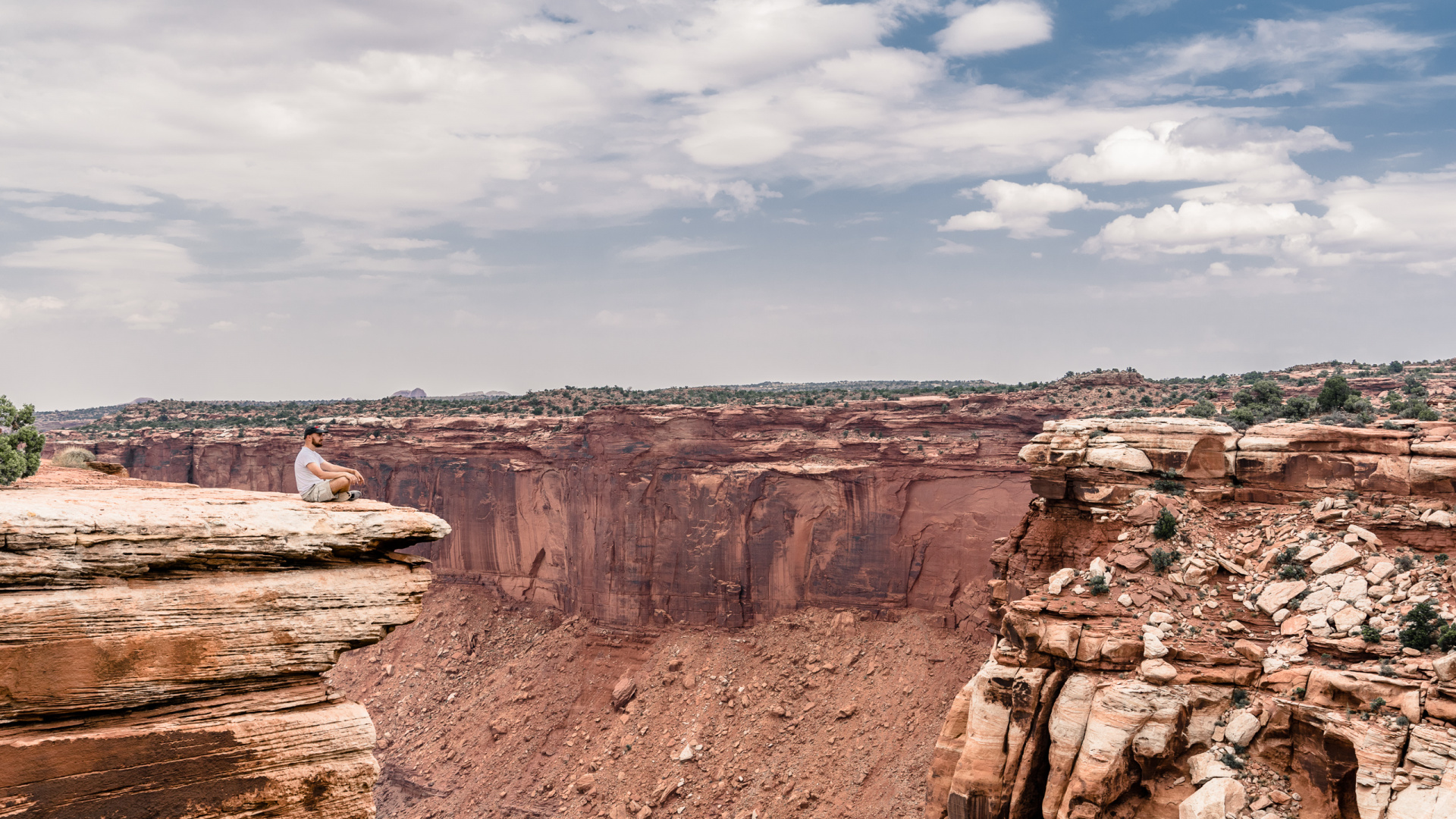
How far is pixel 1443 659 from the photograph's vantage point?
18.3 m

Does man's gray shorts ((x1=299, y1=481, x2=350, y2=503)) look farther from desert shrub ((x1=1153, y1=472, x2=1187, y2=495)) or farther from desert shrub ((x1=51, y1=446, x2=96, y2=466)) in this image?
desert shrub ((x1=1153, y1=472, x2=1187, y2=495))

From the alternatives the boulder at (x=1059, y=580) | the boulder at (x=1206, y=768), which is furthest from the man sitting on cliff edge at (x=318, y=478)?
the boulder at (x=1059, y=580)

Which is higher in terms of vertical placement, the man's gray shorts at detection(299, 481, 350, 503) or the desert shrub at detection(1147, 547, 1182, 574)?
the man's gray shorts at detection(299, 481, 350, 503)

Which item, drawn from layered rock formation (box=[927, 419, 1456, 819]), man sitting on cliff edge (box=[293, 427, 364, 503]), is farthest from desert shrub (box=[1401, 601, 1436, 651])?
man sitting on cliff edge (box=[293, 427, 364, 503])

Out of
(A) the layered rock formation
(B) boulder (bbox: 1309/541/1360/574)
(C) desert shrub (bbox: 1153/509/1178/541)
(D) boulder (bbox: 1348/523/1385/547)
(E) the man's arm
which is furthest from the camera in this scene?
(C) desert shrub (bbox: 1153/509/1178/541)

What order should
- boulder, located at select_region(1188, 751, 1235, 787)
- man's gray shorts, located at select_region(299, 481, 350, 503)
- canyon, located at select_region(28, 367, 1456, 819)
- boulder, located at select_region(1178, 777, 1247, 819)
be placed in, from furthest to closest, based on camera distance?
canyon, located at select_region(28, 367, 1456, 819), boulder, located at select_region(1188, 751, 1235, 787), boulder, located at select_region(1178, 777, 1247, 819), man's gray shorts, located at select_region(299, 481, 350, 503)

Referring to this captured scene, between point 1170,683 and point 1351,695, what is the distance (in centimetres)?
363

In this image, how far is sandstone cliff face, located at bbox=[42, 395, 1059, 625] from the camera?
46.1 m

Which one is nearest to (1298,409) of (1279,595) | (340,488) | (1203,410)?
(1203,410)

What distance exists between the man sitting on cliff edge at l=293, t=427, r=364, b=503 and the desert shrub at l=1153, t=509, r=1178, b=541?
70.6 feet

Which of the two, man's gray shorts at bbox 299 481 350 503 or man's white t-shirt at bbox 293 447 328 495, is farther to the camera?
man's white t-shirt at bbox 293 447 328 495

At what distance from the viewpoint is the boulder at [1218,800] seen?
763 inches

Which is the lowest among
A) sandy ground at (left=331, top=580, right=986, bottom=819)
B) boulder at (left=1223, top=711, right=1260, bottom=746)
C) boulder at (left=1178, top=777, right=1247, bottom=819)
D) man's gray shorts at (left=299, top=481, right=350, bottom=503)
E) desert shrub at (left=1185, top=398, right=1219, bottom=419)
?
sandy ground at (left=331, top=580, right=986, bottom=819)

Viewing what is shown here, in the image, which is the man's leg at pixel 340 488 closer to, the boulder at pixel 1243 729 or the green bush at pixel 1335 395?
the boulder at pixel 1243 729
